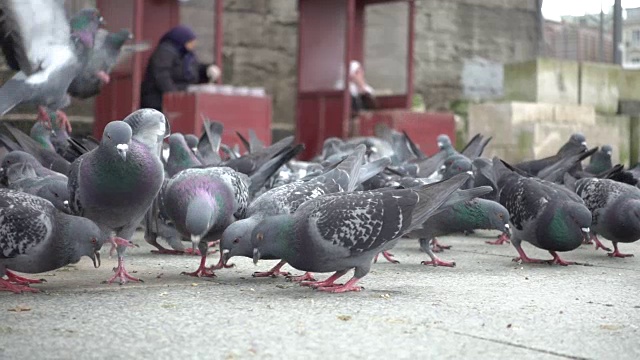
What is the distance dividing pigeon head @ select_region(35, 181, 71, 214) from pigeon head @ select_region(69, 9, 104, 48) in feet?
7.60

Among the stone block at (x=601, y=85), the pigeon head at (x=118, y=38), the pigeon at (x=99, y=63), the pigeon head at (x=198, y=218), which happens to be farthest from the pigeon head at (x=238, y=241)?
the stone block at (x=601, y=85)

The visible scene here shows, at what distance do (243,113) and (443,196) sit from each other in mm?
5693

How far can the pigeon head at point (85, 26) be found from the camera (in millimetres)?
7553

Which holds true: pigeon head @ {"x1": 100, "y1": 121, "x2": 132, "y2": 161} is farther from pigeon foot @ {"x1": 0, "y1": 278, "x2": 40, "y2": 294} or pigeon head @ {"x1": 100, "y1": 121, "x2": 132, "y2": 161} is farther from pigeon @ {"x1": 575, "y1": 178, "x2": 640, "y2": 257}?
pigeon @ {"x1": 575, "y1": 178, "x2": 640, "y2": 257}

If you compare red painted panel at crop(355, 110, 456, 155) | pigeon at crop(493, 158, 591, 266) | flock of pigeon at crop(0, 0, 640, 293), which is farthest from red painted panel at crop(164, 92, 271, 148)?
pigeon at crop(493, 158, 591, 266)

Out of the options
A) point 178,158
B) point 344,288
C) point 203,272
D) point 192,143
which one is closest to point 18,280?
point 203,272

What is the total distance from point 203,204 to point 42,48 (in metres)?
3.05

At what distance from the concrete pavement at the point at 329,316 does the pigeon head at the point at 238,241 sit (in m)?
0.18

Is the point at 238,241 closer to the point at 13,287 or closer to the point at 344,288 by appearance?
the point at 344,288

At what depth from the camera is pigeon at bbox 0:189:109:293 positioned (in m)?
4.28

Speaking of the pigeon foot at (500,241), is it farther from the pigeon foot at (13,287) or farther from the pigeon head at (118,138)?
the pigeon foot at (13,287)

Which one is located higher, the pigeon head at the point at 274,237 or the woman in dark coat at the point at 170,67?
the woman in dark coat at the point at 170,67

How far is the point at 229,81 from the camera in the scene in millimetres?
12523

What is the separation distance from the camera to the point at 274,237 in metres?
4.41
